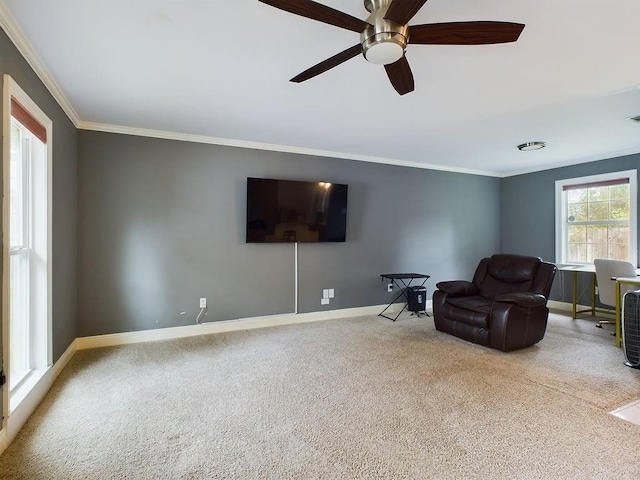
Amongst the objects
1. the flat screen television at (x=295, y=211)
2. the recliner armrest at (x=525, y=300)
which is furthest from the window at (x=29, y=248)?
the recliner armrest at (x=525, y=300)

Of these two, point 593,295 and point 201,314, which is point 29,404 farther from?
point 593,295

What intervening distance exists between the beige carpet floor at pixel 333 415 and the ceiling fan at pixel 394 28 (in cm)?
204

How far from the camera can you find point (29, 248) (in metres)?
2.43

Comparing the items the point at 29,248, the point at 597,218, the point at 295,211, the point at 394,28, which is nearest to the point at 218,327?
the point at 295,211

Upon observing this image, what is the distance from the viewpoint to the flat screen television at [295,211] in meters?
4.00

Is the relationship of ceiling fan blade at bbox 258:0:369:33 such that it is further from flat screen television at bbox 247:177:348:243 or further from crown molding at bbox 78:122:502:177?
crown molding at bbox 78:122:502:177

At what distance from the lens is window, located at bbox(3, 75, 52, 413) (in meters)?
2.24

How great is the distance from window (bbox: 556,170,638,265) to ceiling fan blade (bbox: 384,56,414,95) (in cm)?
426

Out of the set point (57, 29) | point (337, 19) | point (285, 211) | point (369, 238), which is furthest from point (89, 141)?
point (369, 238)

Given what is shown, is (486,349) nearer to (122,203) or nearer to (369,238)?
(369,238)

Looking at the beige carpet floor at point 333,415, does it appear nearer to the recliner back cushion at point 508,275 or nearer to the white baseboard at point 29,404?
the white baseboard at point 29,404

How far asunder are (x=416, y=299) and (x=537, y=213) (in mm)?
2635

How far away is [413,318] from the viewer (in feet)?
15.2

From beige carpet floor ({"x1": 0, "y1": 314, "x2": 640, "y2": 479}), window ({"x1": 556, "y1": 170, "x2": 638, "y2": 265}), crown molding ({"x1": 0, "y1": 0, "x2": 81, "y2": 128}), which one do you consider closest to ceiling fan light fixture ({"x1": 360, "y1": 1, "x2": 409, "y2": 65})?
crown molding ({"x1": 0, "y1": 0, "x2": 81, "y2": 128})
